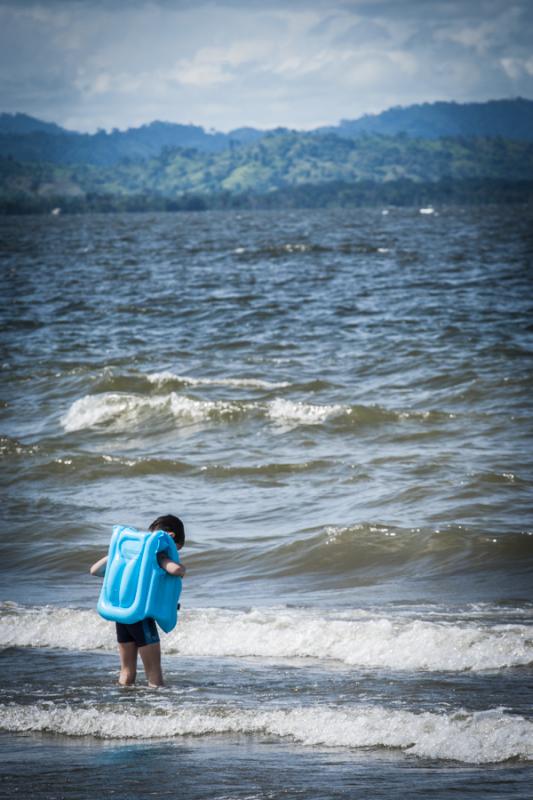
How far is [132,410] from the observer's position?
2070cm

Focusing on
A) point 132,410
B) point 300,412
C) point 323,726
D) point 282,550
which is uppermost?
point 132,410

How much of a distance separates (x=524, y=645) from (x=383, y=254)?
59.6 m

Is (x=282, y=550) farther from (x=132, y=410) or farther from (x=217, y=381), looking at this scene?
(x=217, y=381)

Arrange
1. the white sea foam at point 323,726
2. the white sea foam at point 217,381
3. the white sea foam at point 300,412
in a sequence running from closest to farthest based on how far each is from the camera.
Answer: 1. the white sea foam at point 323,726
2. the white sea foam at point 300,412
3. the white sea foam at point 217,381

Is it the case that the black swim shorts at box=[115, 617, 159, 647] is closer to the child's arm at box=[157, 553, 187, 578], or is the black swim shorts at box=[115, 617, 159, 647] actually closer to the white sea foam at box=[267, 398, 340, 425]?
the child's arm at box=[157, 553, 187, 578]

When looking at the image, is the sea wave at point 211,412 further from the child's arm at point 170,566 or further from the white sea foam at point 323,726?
the white sea foam at point 323,726

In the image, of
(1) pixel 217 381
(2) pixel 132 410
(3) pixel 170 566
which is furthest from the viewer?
(1) pixel 217 381

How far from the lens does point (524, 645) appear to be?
26.9 feet

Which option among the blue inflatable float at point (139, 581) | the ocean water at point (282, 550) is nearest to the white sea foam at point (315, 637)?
the ocean water at point (282, 550)

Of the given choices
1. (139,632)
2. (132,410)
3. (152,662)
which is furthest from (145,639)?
(132,410)

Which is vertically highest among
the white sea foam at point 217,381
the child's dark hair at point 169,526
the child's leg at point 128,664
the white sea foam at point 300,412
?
the white sea foam at point 217,381

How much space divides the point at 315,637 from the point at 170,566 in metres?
2.05

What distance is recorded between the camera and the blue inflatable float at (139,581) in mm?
7195

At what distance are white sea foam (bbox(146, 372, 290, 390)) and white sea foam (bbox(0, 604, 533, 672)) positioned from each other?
12.8m
